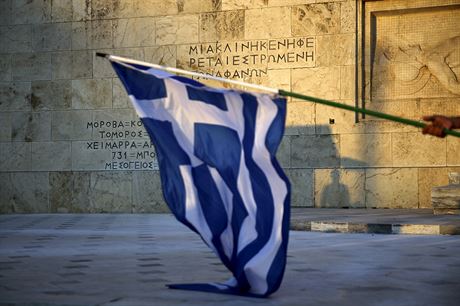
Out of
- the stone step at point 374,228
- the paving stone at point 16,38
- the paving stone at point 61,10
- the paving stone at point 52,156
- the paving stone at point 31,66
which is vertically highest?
the paving stone at point 61,10

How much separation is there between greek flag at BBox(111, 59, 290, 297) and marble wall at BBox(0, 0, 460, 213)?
11.6 meters

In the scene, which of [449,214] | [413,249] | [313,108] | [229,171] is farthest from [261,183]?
[313,108]

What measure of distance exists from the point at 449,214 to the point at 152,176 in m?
7.17

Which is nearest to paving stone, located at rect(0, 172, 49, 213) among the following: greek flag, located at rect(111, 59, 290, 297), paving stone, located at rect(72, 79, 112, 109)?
paving stone, located at rect(72, 79, 112, 109)

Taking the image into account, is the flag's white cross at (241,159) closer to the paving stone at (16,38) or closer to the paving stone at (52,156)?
the paving stone at (52,156)

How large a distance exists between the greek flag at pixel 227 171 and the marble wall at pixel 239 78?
37.9ft

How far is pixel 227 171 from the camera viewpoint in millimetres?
6734

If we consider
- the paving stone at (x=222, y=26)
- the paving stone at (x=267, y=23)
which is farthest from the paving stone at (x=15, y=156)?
the paving stone at (x=267, y=23)

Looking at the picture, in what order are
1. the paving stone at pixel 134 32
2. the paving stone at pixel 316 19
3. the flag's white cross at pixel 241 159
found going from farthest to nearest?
the paving stone at pixel 134 32, the paving stone at pixel 316 19, the flag's white cross at pixel 241 159

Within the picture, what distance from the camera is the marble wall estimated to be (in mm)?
18156

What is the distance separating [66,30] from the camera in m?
20.7

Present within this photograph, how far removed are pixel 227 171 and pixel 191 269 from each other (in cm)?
228

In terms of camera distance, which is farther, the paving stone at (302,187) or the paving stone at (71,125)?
the paving stone at (71,125)

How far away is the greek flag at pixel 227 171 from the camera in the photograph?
6562mm
